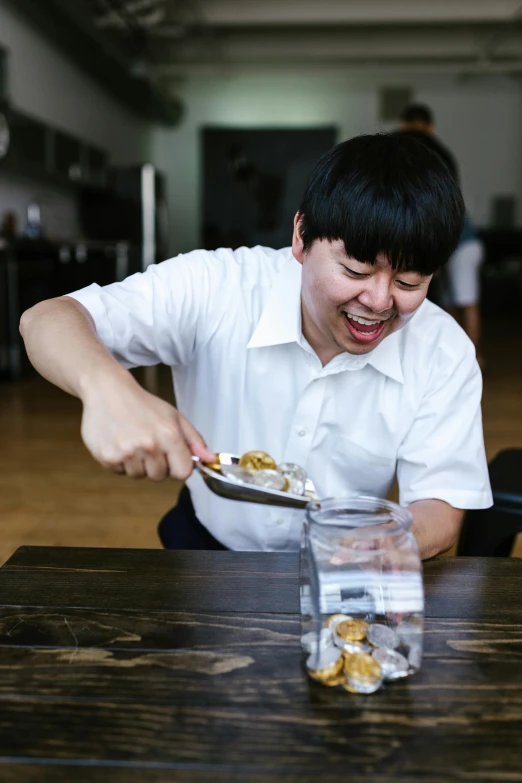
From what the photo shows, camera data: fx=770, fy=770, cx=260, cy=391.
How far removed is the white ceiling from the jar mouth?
260 inches

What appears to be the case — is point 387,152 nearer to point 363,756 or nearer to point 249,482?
point 249,482

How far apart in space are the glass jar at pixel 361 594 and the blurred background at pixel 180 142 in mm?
1746

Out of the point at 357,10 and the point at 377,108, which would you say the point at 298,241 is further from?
the point at 377,108

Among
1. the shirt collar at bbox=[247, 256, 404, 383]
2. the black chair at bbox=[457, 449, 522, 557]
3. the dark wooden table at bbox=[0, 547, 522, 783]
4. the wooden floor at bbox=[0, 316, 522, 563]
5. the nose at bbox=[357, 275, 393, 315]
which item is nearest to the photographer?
the dark wooden table at bbox=[0, 547, 522, 783]

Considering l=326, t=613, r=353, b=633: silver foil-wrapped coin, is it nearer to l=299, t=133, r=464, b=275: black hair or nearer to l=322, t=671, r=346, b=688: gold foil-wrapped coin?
l=322, t=671, r=346, b=688: gold foil-wrapped coin

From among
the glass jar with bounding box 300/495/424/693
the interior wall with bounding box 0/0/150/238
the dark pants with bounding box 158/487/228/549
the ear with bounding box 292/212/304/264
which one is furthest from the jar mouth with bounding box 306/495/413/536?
the interior wall with bounding box 0/0/150/238

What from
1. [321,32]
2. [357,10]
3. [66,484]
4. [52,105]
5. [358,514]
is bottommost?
[66,484]

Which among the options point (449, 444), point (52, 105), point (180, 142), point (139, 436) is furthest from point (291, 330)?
point (180, 142)

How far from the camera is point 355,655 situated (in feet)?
2.14

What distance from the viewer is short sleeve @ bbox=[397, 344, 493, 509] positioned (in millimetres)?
1108

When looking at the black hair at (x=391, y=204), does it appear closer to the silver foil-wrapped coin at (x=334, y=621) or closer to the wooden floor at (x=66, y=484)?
the silver foil-wrapped coin at (x=334, y=621)

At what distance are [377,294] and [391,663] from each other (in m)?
0.45

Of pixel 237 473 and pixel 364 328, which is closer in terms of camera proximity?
pixel 237 473

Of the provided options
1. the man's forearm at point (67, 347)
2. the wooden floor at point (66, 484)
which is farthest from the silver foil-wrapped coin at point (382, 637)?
the wooden floor at point (66, 484)
